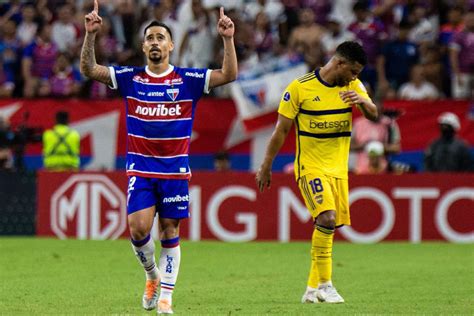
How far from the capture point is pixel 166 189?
974cm

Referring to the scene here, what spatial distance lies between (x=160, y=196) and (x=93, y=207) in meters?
9.68

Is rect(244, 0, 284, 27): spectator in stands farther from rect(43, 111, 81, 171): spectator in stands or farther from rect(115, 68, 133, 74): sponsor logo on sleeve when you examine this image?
rect(115, 68, 133, 74): sponsor logo on sleeve

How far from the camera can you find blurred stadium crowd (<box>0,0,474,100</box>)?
20.5 meters

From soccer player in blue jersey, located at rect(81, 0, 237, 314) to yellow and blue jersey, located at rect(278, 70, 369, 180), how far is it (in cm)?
143

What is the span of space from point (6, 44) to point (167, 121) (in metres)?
13.3

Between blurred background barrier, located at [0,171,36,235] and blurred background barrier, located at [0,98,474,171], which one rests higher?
blurred background barrier, located at [0,98,474,171]

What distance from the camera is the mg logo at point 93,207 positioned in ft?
63.3

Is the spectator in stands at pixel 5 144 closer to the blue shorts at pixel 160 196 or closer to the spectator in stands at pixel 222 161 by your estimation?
the spectator in stands at pixel 222 161

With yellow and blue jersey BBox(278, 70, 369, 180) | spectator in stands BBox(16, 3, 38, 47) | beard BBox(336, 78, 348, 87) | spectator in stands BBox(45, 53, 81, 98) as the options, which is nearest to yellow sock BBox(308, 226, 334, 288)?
yellow and blue jersey BBox(278, 70, 369, 180)

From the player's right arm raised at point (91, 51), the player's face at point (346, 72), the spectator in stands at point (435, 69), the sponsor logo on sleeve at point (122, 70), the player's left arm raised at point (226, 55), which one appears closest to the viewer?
the player's left arm raised at point (226, 55)

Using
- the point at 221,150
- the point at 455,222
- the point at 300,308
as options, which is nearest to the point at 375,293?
the point at 300,308

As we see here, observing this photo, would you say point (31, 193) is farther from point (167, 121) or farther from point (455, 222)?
point (167, 121)

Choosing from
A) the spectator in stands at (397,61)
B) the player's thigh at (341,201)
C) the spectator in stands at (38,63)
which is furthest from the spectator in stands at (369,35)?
the player's thigh at (341,201)

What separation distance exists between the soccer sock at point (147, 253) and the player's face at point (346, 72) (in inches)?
95.5
